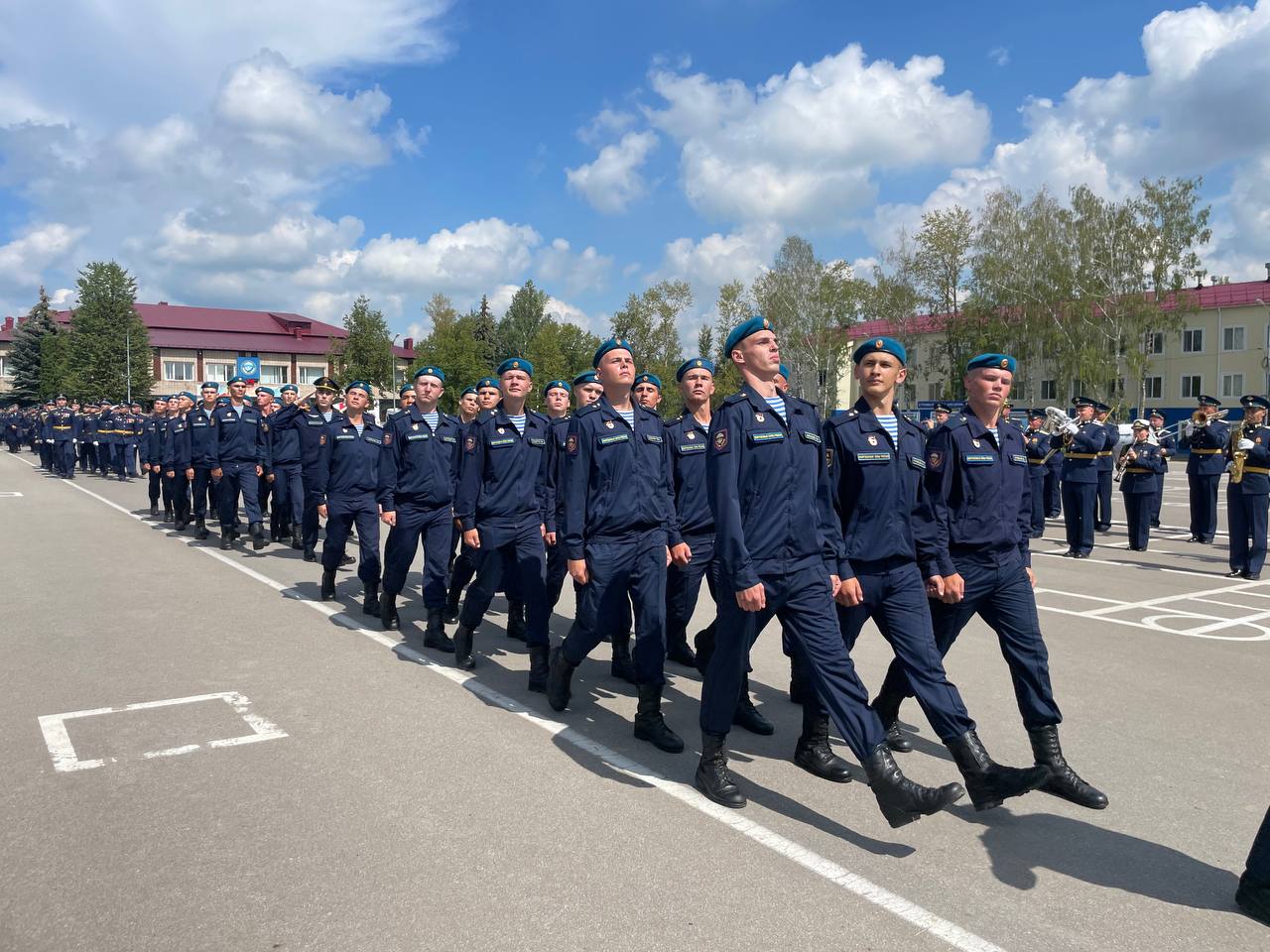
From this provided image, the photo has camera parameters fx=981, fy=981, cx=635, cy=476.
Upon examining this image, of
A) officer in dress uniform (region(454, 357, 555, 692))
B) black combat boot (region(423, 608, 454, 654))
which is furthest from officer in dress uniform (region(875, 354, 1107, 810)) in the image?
black combat boot (region(423, 608, 454, 654))

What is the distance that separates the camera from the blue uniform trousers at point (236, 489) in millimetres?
12938

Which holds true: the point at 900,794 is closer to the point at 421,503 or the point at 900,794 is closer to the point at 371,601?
the point at 421,503

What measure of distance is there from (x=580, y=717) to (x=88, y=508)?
53.8ft

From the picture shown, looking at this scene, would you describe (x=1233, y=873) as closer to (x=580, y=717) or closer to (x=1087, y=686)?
(x=1087, y=686)

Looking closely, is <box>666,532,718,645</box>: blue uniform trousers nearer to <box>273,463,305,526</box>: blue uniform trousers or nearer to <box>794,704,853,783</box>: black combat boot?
<box>794,704,853,783</box>: black combat boot

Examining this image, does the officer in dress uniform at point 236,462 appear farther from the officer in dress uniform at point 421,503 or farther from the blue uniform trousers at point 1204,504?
the blue uniform trousers at point 1204,504

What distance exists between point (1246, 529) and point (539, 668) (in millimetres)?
9197

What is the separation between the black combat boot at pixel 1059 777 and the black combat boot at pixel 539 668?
114 inches

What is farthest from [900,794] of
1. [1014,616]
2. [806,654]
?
[1014,616]

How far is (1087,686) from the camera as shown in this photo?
627 centimetres

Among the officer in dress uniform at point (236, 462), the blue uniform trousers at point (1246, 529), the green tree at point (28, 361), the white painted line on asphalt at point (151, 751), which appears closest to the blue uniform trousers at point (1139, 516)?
the blue uniform trousers at point (1246, 529)

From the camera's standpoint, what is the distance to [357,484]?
28.6 feet

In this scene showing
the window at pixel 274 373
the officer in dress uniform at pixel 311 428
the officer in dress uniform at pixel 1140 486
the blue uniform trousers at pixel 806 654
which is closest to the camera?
the blue uniform trousers at pixel 806 654

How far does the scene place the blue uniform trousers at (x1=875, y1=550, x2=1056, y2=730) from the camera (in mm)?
4516
